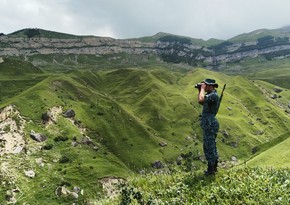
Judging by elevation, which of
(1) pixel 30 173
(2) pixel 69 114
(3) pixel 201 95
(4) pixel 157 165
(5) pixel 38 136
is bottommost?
(4) pixel 157 165

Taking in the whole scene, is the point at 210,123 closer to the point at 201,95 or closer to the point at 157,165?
the point at 201,95

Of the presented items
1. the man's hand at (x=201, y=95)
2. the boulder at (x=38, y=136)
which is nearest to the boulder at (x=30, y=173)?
the boulder at (x=38, y=136)

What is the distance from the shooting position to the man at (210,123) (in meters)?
20.2

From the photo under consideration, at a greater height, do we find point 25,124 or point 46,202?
point 25,124

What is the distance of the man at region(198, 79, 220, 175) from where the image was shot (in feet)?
66.2

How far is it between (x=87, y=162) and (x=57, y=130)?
27890mm

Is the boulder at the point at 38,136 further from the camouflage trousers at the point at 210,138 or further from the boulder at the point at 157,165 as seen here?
the camouflage trousers at the point at 210,138

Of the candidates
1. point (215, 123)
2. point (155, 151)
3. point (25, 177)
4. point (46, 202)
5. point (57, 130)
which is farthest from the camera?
point (155, 151)

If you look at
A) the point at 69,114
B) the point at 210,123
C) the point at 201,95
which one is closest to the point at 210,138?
the point at 210,123

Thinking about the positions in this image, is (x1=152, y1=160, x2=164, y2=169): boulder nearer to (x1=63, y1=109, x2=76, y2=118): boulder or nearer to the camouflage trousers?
(x1=63, y1=109, x2=76, y2=118): boulder

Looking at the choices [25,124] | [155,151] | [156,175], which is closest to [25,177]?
[25,124]

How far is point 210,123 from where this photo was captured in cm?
2050

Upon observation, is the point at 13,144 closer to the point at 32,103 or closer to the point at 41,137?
the point at 41,137

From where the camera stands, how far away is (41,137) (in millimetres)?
168375
